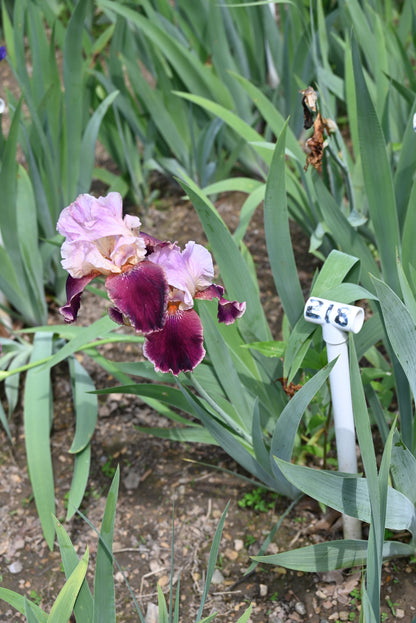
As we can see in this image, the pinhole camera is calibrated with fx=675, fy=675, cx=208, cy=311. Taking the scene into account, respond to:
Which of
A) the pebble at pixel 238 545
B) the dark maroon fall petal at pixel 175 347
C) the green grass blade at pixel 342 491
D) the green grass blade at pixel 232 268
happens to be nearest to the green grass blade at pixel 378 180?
the green grass blade at pixel 232 268

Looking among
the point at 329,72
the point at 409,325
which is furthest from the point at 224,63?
the point at 409,325

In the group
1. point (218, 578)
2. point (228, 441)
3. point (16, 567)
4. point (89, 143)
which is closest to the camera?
point (228, 441)

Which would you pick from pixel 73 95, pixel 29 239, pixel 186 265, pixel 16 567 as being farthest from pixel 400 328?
pixel 73 95

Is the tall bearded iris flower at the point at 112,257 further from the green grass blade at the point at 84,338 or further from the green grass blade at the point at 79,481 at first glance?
the green grass blade at the point at 79,481

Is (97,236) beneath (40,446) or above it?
above

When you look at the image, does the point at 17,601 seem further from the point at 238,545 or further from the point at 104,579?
the point at 238,545

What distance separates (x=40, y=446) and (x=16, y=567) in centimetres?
29

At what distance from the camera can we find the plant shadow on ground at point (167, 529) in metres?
1.41

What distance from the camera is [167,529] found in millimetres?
1619

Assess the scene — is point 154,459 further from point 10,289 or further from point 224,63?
point 224,63

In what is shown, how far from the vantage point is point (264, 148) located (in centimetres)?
174

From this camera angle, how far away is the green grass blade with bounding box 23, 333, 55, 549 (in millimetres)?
1541

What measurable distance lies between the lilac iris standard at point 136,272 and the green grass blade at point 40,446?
591mm

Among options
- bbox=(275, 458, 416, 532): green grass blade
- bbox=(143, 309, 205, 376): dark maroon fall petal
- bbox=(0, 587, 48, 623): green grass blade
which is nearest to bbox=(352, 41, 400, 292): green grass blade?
bbox=(275, 458, 416, 532): green grass blade
